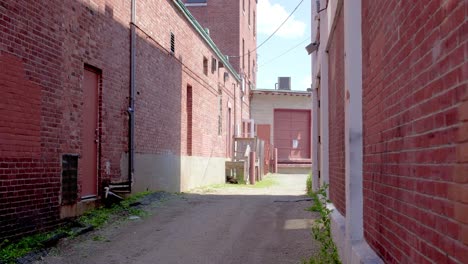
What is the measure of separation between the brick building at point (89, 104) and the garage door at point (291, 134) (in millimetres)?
16388

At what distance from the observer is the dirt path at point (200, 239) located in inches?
263

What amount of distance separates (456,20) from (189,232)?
695 centimetres

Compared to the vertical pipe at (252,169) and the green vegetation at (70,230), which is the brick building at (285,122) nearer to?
the vertical pipe at (252,169)

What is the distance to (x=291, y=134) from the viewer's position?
34.6 m

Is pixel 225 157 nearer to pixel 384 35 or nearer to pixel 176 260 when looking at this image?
pixel 176 260

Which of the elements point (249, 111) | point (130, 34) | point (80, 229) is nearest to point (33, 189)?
point (80, 229)

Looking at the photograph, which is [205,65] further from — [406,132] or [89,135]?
[406,132]

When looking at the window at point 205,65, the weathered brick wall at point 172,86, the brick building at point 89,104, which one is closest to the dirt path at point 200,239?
the brick building at point 89,104

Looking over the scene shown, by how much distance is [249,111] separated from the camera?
34.2 metres

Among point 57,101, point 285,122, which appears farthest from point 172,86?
point 285,122

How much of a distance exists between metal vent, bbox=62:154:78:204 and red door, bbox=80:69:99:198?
55cm

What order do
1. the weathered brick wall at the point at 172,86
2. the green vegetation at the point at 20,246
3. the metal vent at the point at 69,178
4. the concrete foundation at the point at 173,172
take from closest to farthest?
the green vegetation at the point at 20,246
the metal vent at the point at 69,178
the concrete foundation at the point at 173,172
the weathered brick wall at the point at 172,86

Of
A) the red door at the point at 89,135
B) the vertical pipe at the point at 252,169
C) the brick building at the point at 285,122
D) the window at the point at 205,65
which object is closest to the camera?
the red door at the point at 89,135

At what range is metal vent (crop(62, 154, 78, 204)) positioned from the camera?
8.48 m
